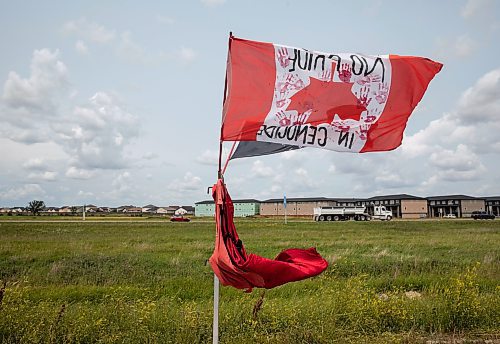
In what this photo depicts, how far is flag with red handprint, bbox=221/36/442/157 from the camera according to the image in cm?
398

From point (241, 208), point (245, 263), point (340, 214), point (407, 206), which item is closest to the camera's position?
point (245, 263)

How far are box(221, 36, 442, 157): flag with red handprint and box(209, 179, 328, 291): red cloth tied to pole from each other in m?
0.66

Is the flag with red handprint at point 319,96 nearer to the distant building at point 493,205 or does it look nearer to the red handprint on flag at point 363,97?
the red handprint on flag at point 363,97

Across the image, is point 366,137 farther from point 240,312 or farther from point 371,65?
point 240,312

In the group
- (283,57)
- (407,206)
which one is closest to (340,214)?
(407,206)

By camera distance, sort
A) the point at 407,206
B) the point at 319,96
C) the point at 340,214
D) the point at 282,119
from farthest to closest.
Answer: the point at 407,206 < the point at 340,214 < the point at 319,96 < the point at 282,119

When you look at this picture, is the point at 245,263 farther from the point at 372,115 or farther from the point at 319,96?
the point at 372,115

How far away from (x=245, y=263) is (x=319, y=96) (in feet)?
5.56

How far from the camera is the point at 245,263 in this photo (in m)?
3.41

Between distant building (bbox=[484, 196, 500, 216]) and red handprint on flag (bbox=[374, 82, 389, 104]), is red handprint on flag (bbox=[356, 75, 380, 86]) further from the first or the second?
distant building (bbox=[484, 196, 500, 216])

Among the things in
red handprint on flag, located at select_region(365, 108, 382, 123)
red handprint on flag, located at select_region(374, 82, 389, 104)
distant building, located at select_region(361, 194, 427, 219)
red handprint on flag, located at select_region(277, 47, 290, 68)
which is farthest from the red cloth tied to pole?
distant building, located at select_region(361, 194, 427, 219)

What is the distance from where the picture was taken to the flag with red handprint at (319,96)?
398cm

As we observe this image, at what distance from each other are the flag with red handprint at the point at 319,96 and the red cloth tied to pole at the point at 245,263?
66cm

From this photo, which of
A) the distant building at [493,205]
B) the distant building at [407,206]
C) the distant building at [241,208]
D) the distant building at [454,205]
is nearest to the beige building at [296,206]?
the distant building at [241,208]
